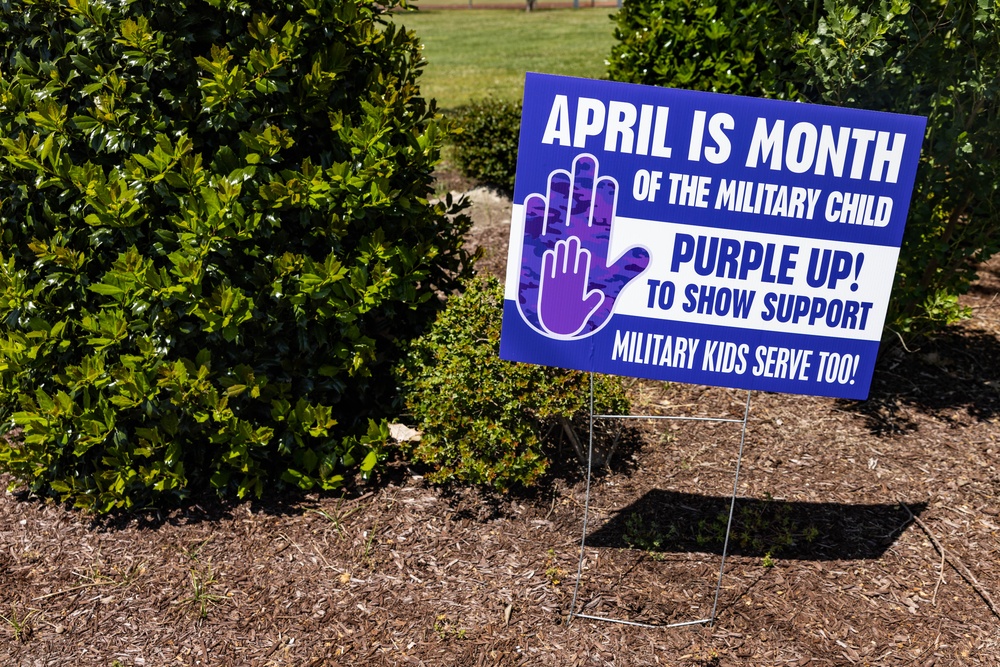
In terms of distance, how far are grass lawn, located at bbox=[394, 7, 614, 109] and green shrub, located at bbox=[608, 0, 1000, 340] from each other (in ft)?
18.8

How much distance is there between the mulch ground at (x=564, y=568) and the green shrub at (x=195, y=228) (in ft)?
1.18

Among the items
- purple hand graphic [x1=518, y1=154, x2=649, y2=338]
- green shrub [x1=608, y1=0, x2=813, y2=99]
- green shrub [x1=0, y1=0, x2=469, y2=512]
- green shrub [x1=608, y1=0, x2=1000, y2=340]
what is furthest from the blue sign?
green shrub [x1=608, y1=0, x2=813, y2=99]

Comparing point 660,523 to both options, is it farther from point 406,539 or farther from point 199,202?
point 199,202

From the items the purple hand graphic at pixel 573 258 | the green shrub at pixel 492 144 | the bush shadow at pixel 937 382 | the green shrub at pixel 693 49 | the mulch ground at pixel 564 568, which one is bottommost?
the mulch ground at pixel 564 568

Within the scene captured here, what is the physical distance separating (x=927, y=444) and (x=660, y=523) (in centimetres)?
221

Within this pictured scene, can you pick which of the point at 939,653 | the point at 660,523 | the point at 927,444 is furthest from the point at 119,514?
the point at 927,444

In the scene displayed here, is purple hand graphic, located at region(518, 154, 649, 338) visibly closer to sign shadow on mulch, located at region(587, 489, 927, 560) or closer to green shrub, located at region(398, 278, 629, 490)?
green shrub, located at region(398, 278, 629, 490)

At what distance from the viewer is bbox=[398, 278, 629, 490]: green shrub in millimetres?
4648

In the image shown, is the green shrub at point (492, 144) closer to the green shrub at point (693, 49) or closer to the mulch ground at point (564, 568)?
the green shrub at point (693, 49)

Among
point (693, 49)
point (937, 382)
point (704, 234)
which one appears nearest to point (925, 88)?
point (937, 382)

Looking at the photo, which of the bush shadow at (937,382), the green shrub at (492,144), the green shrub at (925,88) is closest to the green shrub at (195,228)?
the green shrub at (925,88)

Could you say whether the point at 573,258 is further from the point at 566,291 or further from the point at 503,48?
the point at 503,48

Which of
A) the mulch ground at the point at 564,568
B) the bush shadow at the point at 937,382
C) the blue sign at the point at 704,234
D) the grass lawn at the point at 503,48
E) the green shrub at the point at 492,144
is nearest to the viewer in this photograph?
the blue sign at the point at 704,234

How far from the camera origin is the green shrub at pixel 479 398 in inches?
183
